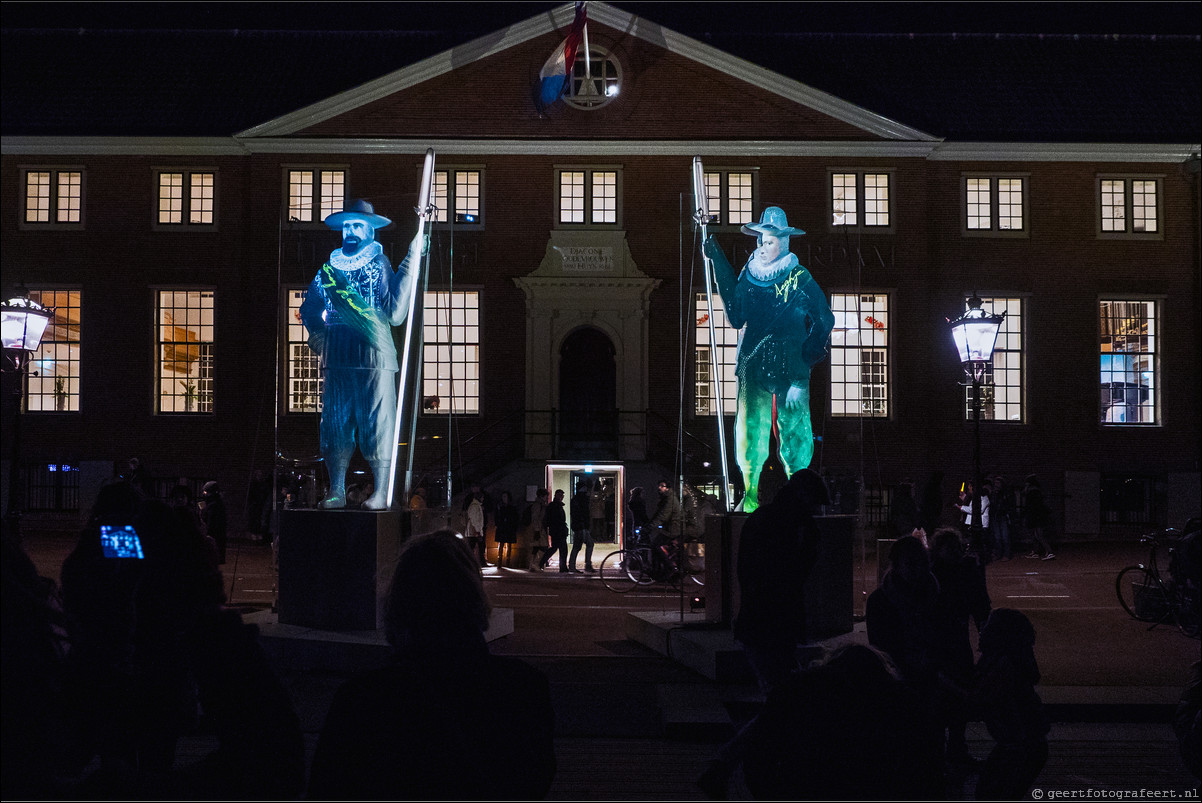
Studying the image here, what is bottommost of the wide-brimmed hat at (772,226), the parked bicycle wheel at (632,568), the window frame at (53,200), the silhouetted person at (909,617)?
the parked bicycle wheel at (632,568)

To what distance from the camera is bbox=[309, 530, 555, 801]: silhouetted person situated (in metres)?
2.55

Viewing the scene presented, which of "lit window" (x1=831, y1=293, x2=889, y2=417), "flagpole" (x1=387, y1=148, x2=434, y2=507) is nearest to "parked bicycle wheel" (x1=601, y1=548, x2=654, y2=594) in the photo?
"flagpole" (x1=387, y1=148, x2=434, y2=507)

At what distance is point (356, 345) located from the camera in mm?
10398

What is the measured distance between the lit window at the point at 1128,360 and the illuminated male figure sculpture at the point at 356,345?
2161 cm

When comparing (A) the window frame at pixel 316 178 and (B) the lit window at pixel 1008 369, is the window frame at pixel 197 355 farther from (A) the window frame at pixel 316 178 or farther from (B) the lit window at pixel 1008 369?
(B) the lit window at pixel 1008 369

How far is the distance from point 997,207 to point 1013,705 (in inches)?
922

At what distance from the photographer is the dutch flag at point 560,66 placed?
23922 millimetres

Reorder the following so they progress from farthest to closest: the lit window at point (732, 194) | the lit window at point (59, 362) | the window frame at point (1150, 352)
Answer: the window frame at point (1150, 352) → the lit window at point (59, 362) → the lit window at point (732, 194)

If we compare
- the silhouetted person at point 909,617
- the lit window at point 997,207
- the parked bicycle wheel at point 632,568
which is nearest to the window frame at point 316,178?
the parked bicycle wheel at point 632,568

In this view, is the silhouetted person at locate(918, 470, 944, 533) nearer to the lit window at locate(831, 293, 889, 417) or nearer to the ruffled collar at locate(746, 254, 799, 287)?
the lit window at locate(831, 293, 889, 417)

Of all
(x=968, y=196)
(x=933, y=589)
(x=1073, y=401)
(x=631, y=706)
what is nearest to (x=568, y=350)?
(x=968, y=196)

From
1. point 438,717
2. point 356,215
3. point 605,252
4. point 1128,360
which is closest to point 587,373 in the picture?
point 605,252

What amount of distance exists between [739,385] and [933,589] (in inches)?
168

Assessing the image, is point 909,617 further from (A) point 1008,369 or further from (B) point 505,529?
(A) point 1008,369
